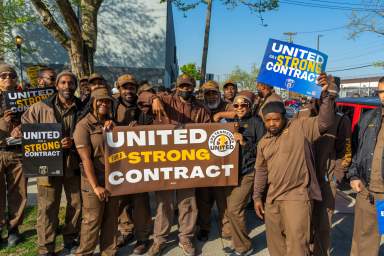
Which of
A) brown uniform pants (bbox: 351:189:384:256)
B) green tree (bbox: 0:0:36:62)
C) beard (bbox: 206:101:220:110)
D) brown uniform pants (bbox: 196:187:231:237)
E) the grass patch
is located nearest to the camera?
brown uniform pants (bbox: 351:189:384:256)

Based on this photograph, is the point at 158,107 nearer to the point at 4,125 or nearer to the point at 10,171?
the point at 4,125

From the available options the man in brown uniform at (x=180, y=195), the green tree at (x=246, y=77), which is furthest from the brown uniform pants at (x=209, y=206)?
Result: the green tree at (x=246, y=77)

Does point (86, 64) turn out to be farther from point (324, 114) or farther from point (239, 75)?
point (239, 75)

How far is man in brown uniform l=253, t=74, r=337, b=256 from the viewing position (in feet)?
10.1

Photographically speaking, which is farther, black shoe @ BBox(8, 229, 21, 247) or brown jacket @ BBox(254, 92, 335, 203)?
black shoe @ BBox(8, 229, 21, 247)

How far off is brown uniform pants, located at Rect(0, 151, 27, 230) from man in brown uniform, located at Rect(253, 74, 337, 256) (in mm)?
3225

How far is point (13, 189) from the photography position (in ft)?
14.6

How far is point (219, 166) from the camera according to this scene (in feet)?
13.9

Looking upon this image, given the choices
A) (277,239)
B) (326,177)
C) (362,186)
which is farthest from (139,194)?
(362,186)

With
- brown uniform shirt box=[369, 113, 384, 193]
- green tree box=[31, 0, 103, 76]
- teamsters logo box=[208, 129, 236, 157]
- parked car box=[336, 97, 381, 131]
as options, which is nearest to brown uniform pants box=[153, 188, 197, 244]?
teamsters logo box=[208, 129, 236, 157]

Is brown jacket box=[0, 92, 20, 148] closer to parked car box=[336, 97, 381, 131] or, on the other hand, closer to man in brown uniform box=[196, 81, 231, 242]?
man in brown uniform box=[196, 81, 231, 242]

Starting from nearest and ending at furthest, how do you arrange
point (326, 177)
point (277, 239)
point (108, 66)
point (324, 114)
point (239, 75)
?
point (324, 114), point (277, 239), point (326, 177), point (108, 66), point (239, 75)

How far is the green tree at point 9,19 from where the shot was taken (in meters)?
18.0

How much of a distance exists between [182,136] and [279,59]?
1519mm
